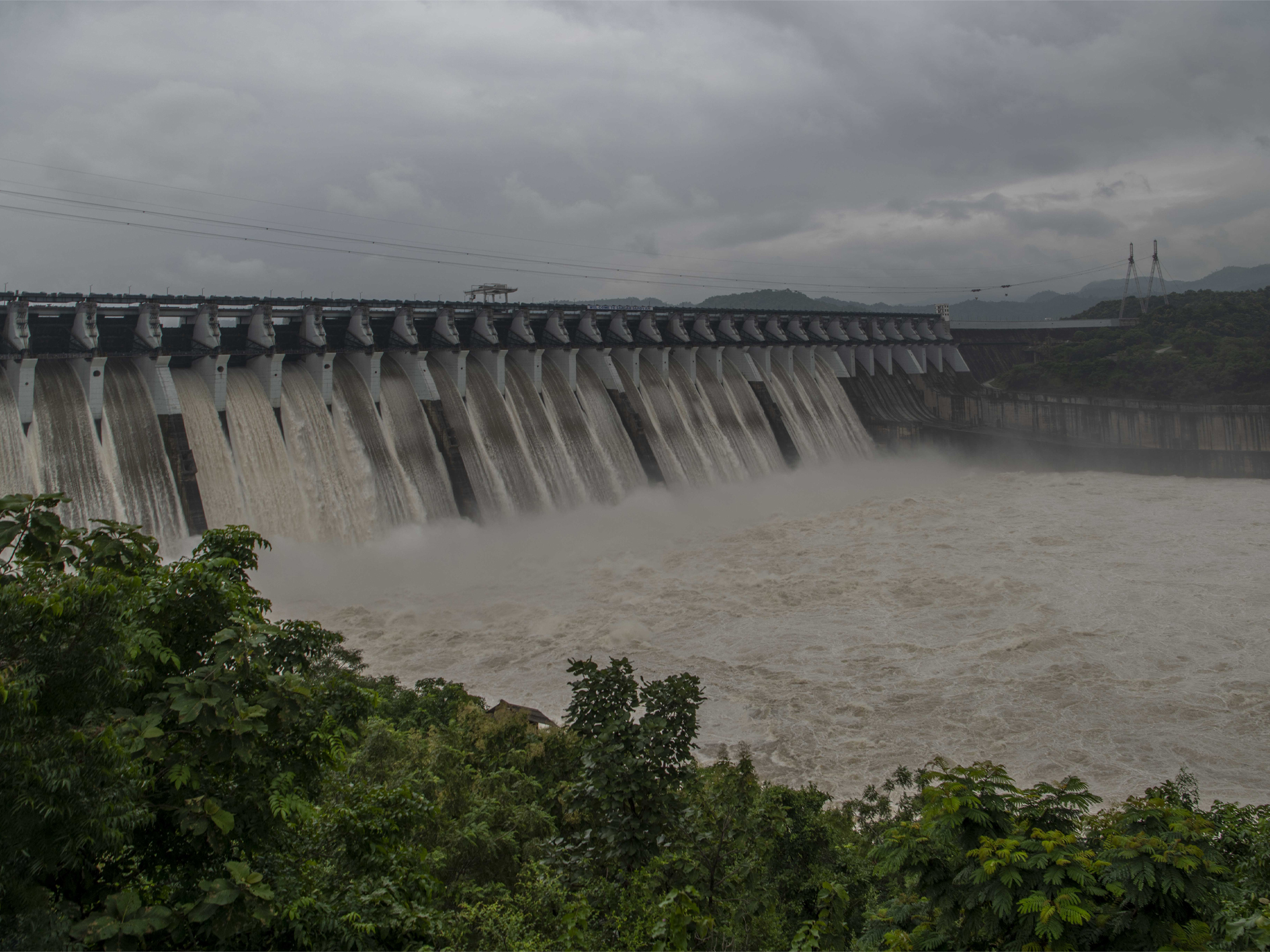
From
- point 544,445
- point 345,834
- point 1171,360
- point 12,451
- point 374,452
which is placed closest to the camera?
point 345,834

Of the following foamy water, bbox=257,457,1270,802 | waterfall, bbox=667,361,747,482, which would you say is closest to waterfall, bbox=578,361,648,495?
foamy water, bbox=257,457,1270,802

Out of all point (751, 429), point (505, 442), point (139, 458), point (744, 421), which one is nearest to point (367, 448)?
point (505, 442)

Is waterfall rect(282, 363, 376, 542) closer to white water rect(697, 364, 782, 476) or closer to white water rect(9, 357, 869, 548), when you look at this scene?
white water rect(9, 357, 869, 548)

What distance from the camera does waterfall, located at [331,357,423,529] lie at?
75.6 feet

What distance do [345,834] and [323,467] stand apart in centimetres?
1891

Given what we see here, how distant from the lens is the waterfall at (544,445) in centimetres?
2680

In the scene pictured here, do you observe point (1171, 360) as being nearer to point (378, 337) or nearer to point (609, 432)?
point (609, 432)

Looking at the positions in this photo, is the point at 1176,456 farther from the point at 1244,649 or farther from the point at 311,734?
the point at 311,734

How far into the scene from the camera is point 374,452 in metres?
23.8

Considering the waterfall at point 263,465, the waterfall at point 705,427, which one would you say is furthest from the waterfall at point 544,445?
the waterfall at point 263,465

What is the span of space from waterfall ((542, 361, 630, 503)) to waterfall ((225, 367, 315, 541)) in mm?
9046

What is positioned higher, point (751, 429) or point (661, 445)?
point (661, 445)

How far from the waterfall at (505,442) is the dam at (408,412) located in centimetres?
7

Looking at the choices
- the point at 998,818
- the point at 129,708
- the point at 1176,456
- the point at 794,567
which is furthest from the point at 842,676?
the point at 1176,456
